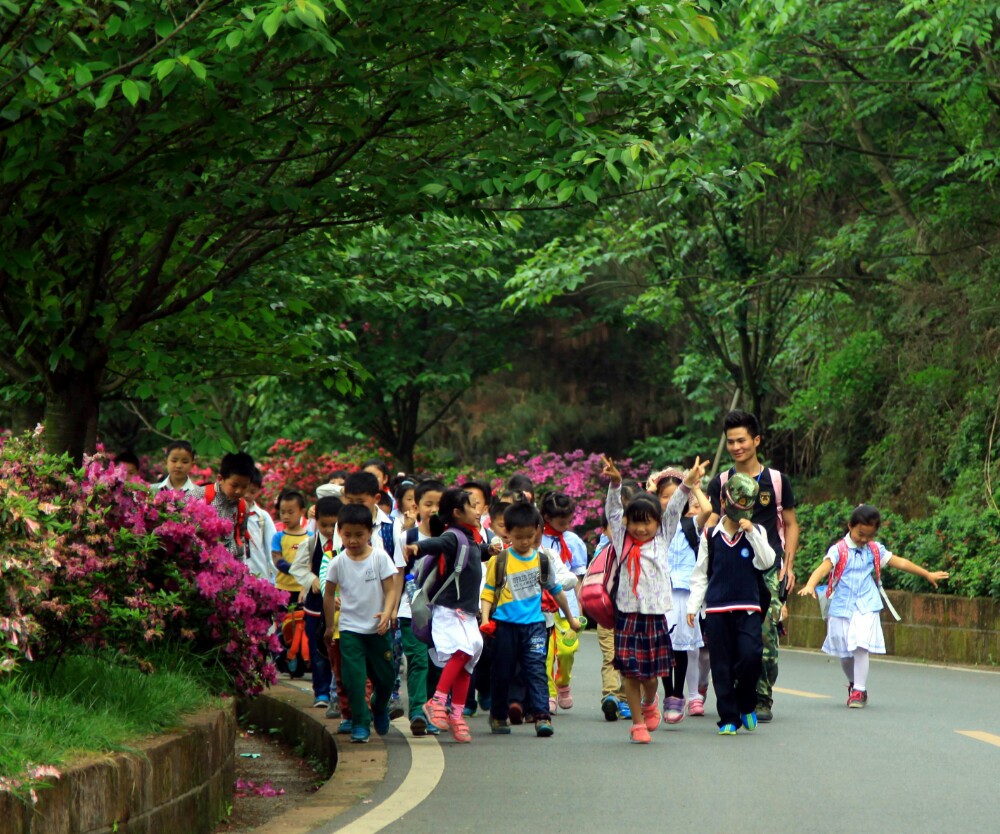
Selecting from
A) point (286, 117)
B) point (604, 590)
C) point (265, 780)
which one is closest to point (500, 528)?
point (604, 590)

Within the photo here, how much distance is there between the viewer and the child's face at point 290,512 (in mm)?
14648

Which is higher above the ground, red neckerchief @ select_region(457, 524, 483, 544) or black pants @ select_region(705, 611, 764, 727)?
red neckerchief @ select_region(457, 524, 483, 544)

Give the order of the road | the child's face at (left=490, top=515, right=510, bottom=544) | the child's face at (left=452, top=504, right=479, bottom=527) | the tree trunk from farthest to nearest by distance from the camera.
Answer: the child's face at (left=490, top=515, right=510, bottom=544), the tree trunk, the child's face at (left=452, top=504, right=479, bottom=527), the road

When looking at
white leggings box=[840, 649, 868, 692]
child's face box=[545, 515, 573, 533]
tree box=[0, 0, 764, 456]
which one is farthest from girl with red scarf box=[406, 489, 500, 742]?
white leggings box=[840, 649, 868, 692]

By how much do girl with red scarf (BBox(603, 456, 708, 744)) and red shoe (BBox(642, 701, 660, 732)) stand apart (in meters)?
0.04

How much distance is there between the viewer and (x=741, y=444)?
10352 millimetres

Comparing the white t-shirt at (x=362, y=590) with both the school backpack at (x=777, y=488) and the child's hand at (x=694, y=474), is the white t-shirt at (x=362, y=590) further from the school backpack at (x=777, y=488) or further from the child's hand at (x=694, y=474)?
the school backpack at (x=777, y=488)

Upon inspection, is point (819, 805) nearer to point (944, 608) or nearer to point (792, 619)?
point (944, 608)

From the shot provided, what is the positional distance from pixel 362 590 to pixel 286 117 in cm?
279

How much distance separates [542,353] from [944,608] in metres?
14.5

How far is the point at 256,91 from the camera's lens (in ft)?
27.3

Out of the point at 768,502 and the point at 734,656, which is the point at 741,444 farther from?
the point at 734,656

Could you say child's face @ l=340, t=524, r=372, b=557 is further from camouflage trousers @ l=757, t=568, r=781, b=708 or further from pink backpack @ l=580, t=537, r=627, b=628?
camouflage trousers @ l=757, t=568, r=781, b=708

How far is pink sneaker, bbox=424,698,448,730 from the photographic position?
10078 mm
